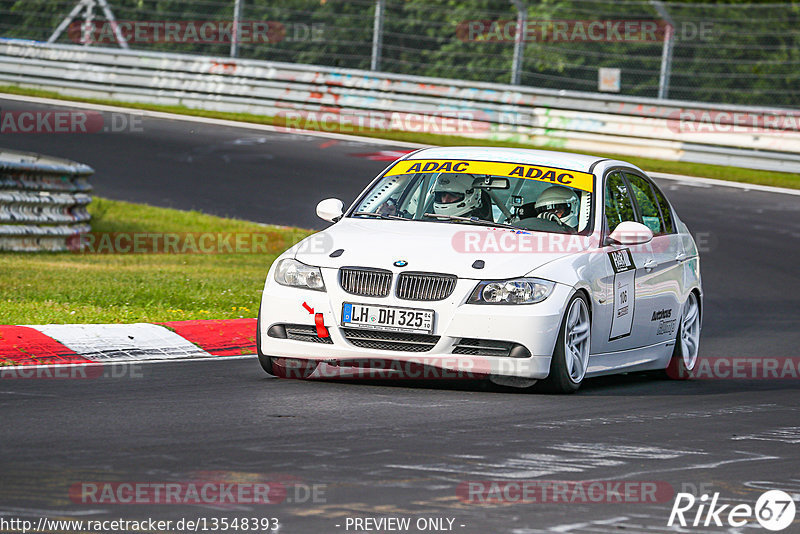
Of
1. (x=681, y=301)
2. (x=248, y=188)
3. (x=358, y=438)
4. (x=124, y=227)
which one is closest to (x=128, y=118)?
(x=248, y=188)

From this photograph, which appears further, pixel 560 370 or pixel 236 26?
pixel 236 26

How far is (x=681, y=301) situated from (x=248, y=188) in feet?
37.5

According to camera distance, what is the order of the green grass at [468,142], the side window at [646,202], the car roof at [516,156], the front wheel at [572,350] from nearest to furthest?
1. the front wheel at [572,350]
2. the car roof at [516,156]
3. the side window at [646,202]
4. the green grass at [468,142]

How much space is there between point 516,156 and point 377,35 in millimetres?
17081

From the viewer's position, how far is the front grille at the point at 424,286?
332 inches

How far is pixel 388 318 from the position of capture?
8414mm

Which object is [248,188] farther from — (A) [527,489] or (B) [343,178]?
(A) [527,489]

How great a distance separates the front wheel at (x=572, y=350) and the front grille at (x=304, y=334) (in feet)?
4.43

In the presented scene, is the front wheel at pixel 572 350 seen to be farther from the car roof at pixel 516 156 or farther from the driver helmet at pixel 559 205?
the car roof at pixel 516 156

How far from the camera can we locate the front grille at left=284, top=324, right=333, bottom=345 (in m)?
8.59

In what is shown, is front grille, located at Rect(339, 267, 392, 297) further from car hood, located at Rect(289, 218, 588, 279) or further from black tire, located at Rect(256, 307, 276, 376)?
black tire, located at Rect(256, 307, 276, 376)

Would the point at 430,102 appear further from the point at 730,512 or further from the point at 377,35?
the point at 730,512

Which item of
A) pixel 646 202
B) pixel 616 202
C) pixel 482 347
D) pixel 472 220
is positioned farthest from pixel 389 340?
pixel 646 202

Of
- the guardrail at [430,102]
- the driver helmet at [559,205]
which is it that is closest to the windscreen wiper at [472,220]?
the driver helmet at [559,205]
